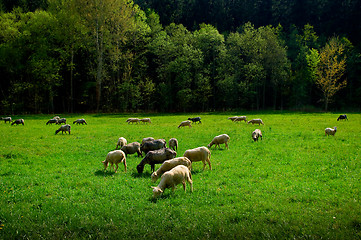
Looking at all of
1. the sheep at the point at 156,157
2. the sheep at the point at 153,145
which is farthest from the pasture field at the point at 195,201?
the sheep at the point at 153,145

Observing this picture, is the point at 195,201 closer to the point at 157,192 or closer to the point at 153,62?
the point at 157,192

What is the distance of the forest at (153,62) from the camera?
169 feet

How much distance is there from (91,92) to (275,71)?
151ft

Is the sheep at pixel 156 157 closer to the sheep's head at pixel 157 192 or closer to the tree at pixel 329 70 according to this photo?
the sheep's head at pixel 157 192

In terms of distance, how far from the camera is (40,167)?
12.8m

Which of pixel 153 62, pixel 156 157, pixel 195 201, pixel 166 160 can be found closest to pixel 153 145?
pixel 156 157

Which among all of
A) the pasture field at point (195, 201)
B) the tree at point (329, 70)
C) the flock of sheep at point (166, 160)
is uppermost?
the tree at point (329, 70)

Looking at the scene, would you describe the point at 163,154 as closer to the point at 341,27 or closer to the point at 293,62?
the point at 293,62

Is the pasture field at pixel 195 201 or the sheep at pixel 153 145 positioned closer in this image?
the pasture field at pixel 195 201

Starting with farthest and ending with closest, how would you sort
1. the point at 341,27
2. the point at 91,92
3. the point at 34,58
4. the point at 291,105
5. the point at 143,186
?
1. the point at 341,27
2. the point at 291,105
3. the point at 91,92
4. the point at 34,58
5. the point at 143,186

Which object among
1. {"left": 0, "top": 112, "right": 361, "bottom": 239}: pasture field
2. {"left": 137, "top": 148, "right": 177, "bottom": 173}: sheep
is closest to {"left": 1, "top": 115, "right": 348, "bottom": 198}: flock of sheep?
{"left": 137, "top": 148, "right": 177, "bottom": 173}: sheep

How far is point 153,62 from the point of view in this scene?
63.4 meters

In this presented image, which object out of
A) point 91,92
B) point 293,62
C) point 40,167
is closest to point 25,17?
point 91,92

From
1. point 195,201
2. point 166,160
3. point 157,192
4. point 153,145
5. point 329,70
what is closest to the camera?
point 195,201
